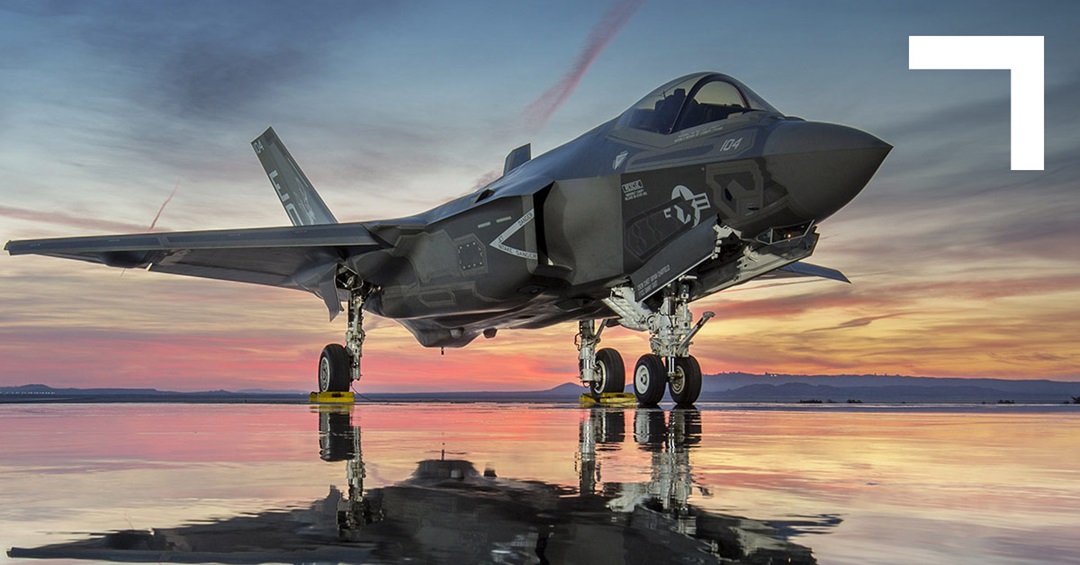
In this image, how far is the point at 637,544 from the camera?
10.1 feet

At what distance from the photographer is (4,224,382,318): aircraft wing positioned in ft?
54.0

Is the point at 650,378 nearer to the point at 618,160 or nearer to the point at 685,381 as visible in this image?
the point at 685,381

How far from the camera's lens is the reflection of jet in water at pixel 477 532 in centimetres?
289

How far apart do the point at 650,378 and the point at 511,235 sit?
319cm

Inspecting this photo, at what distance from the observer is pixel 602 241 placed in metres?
13.7

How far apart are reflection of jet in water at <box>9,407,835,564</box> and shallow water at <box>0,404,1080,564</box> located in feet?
0.05

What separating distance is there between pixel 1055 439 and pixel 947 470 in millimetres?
4142

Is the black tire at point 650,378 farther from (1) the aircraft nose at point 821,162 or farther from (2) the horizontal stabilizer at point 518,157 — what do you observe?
(2) the horizontal stabilizer at point 518,157

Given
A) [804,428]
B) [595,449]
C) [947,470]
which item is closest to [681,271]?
[804,428]

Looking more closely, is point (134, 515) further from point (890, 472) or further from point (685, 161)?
point (685, 161)

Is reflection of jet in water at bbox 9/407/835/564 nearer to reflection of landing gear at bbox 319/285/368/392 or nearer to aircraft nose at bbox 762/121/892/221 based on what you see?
aircraft nose at bbox 762/121/892/221

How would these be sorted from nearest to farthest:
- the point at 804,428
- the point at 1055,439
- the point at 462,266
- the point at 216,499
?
the point at 216,499, the point at 1055,439, the point at 804,428, the point at 462,266

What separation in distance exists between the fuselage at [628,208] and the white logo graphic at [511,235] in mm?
33

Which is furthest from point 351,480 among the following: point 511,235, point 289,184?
point 289,184
